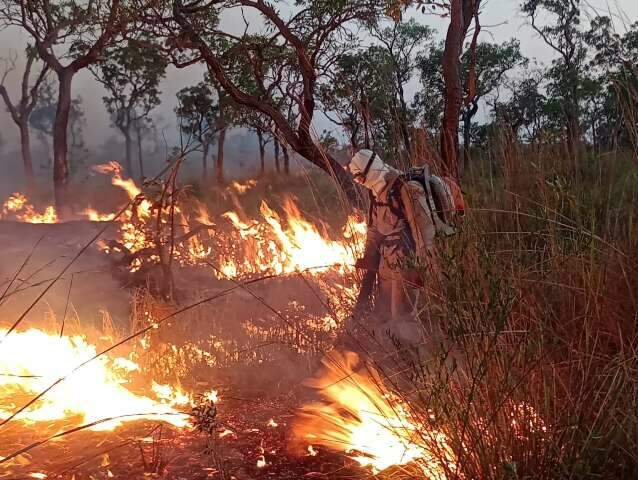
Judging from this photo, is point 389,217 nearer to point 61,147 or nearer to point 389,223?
point 389,223

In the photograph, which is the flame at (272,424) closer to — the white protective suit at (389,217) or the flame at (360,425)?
the flame at (360,425)

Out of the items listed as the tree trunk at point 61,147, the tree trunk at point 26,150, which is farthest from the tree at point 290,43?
the tree trunk at point 26,150

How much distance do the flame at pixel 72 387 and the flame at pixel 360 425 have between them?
2.38 feet

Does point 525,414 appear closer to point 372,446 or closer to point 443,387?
point 443,387

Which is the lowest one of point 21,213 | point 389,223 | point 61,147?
point 389,223

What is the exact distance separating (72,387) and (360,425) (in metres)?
1.82

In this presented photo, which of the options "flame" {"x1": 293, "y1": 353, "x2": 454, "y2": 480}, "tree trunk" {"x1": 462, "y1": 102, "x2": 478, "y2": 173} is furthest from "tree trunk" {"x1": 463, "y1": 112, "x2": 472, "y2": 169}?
"flame" {"x1": 293, "y1": 353, "x2": 454, "y2": 480}

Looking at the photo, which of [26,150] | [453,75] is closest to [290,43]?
[453,75]

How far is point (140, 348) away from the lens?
182 inches

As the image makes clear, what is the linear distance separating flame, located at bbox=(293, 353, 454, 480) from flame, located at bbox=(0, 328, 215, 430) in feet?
2.38

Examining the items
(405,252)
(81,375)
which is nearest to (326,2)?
(405,252)

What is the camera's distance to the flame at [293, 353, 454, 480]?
2.44 m

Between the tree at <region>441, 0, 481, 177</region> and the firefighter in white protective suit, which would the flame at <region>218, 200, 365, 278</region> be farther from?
the tree at <region>441, 0, 481, 177</region>

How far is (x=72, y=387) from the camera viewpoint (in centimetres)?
370
